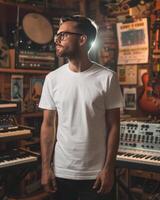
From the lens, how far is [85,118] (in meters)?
1.80

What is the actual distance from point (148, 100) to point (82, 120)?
2.07 metres

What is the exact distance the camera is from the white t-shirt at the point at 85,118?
1.81 m

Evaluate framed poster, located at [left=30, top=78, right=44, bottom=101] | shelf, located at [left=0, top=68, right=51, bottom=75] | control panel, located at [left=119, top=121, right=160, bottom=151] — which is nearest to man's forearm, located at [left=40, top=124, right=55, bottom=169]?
control panel, located at [left=119, top=121, right=160, bottom=151]

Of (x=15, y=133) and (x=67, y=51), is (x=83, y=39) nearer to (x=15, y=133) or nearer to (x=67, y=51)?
(x=67, y=51)

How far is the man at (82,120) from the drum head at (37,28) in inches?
71.8

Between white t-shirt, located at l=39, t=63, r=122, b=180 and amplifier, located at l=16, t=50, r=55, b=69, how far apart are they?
1787 mm

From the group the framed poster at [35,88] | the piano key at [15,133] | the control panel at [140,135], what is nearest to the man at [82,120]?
the piano key at [15,133]

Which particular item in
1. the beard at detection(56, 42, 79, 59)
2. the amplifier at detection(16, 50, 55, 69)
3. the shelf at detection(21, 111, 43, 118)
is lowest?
the shelf at detection(21, 111, 43, 118)

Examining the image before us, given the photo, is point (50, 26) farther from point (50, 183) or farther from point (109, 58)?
point (50, 183)

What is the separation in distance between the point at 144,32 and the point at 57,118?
2.24 m

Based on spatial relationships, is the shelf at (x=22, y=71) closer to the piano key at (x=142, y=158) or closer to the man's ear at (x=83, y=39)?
the piano key at (x=142, y=158)

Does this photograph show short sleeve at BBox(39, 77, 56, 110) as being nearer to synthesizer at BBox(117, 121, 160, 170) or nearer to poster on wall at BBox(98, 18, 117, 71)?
synthesizer at BBox(117, 121, 160, 170)

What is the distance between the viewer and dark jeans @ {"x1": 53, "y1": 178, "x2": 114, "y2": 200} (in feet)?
6.07

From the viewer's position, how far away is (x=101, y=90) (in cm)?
181
